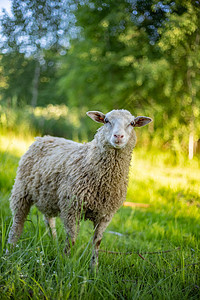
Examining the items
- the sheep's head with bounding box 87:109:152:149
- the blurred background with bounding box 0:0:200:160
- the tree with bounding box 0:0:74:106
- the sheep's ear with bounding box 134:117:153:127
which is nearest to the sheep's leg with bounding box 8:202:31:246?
the sheep's head with bounding box 87:109:152:149

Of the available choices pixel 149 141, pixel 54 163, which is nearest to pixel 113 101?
pixel 149 141

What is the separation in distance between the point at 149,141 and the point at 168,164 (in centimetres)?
150

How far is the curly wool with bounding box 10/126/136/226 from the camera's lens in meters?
2.18

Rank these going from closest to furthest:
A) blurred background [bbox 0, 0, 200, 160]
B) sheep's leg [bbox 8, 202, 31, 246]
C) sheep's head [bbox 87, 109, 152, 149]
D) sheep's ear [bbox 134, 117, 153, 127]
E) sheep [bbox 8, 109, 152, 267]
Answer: sheep's head [bbox 87, 109, 152, 149] < sheep [bbox 8, 109, 152, 267] < sheep's ear [bbox 134, 117, 153, 127] < sheep's leg [bbox 8, 202, 31, 246] < blurred background [bbox 0, 0, 200, 160]

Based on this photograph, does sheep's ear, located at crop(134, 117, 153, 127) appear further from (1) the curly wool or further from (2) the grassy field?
(2) the grassy field

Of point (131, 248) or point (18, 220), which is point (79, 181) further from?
point (131, 248)

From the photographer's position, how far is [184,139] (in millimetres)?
6910

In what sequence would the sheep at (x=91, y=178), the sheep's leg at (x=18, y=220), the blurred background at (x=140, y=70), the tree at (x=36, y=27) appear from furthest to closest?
the tree at (x=36, y=27)
the blurred background at (x=140, y=70)
the sheep's leg at (x=18, y=220)
the sheep at (x=91, y=178)

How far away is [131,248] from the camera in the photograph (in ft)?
9.00

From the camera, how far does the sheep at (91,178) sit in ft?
7.07

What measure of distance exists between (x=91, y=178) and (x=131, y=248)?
1041mm

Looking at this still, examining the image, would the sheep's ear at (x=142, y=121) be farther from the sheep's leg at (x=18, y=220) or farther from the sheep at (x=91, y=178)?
the sheep's leg at (x=18, y=220)

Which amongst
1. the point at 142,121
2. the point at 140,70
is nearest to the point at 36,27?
the point at 140,70

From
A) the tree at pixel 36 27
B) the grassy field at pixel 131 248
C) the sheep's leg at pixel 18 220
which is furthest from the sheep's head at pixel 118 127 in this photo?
the tree at pixel 36 27
